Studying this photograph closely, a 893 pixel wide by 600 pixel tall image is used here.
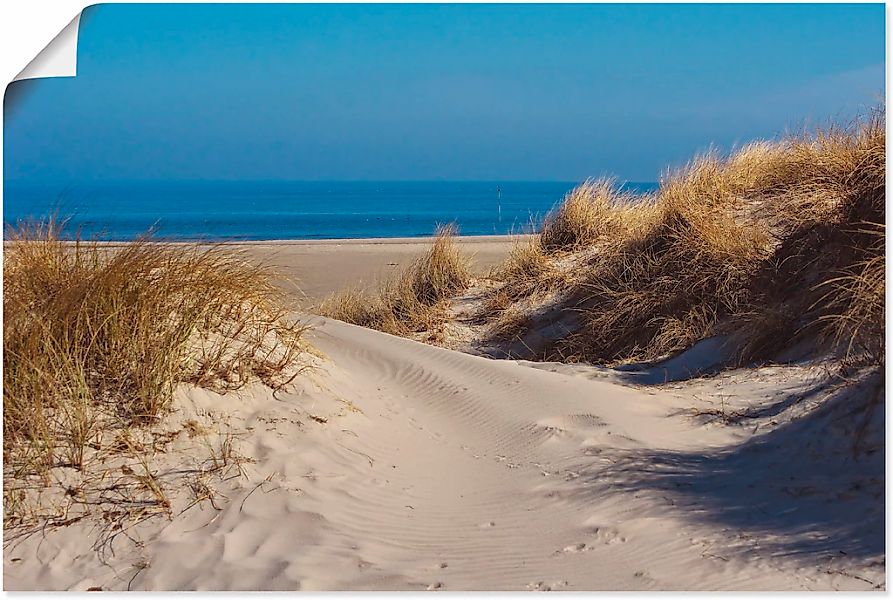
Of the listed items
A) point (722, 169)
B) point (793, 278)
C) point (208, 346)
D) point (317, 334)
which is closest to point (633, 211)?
point (722, 169)

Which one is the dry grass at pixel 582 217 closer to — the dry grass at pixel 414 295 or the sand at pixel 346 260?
the sand at pixel 346 260

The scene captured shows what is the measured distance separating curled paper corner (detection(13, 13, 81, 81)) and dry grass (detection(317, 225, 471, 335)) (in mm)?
8009

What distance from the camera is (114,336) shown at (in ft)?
14.5

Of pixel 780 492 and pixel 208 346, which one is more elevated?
pixel 208 346

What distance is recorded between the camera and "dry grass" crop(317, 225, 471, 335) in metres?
11.6

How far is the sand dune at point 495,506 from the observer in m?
3.32

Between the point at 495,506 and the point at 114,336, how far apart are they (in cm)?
203

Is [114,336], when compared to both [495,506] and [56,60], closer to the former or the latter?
[56,60]

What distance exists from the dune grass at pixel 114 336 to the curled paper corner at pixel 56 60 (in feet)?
4.36

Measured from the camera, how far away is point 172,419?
14.0 feet

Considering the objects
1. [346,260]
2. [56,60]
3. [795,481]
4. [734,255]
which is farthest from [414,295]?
[56,60]

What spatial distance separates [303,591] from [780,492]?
2087 millimetres

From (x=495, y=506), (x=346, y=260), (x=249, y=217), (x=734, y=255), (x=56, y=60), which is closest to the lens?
(x=56, y=60)

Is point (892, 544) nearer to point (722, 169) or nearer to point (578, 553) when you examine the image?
point (578, 553)
